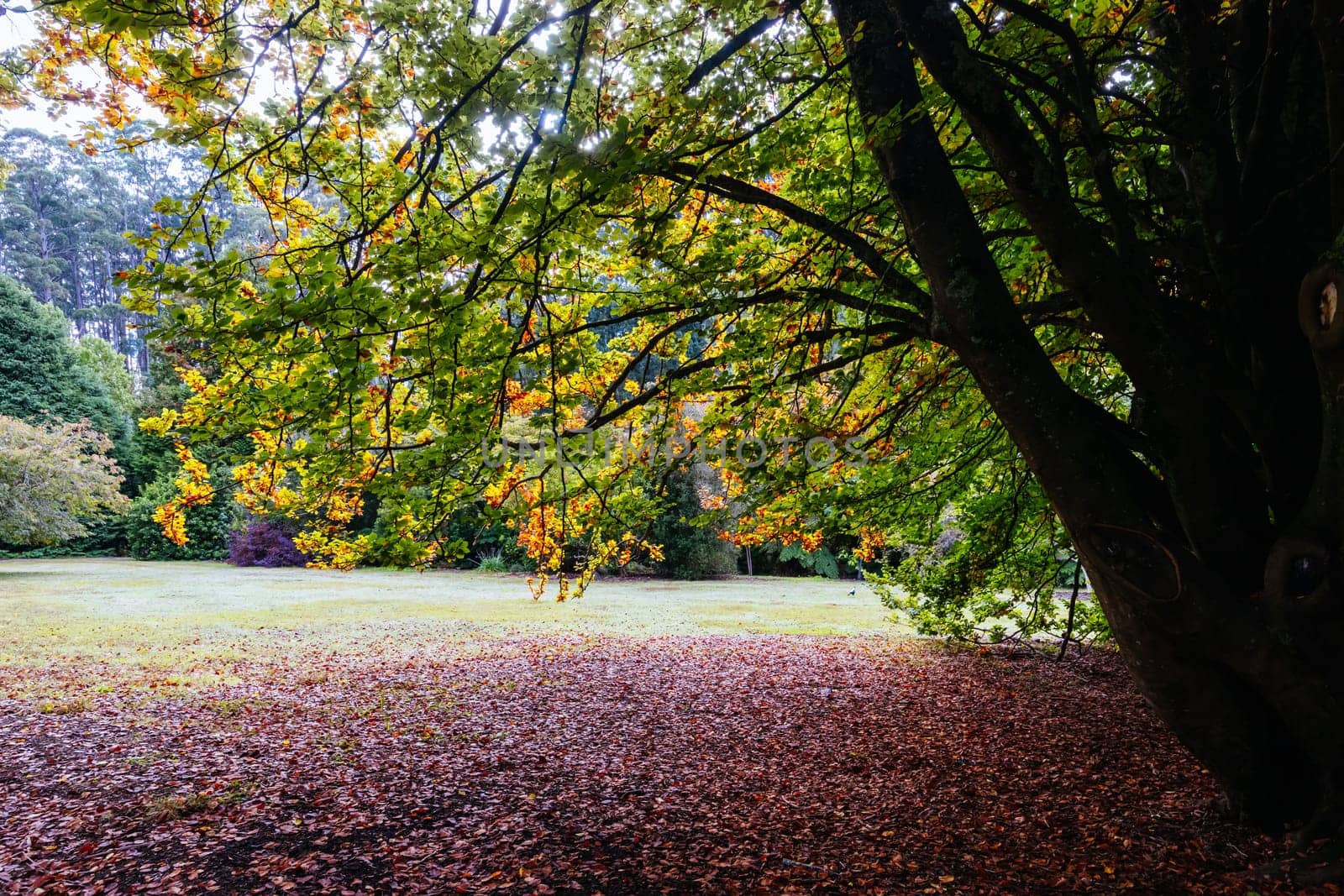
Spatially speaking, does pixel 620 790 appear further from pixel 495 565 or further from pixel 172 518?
pixel 495 565

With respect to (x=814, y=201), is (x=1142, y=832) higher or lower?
lower

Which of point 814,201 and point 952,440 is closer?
point 814,201

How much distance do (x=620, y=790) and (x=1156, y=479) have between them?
3.90 m

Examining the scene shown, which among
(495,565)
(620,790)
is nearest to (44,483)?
(495,565)

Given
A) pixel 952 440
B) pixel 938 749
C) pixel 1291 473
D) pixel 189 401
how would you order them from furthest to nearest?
pixel 952 440
pixel 938 749
pixel 189 401
pixel 1291 473

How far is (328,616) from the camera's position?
52.4ft

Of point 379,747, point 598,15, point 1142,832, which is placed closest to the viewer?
point 1142,832

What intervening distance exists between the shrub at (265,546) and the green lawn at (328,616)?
397cm

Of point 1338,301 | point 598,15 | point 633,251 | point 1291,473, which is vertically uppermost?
point 598,15

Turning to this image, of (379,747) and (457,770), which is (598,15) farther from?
(379,747)

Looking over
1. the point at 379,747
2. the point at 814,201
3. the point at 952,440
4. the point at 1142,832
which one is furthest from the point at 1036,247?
the point at 379,747

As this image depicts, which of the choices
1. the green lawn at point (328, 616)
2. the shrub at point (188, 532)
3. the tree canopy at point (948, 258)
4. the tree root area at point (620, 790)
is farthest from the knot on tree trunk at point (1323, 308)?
the shrub at point (188, 532)

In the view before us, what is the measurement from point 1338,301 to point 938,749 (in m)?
4.30

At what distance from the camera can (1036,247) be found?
5.18m
